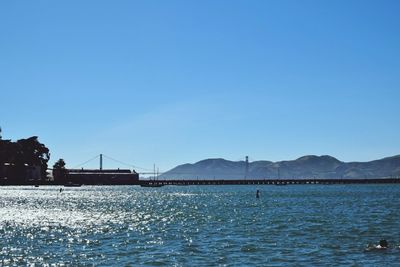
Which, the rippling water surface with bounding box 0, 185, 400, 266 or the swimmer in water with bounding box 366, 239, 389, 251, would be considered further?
the swimmer in water with bounding box 366, 239, 389, 251

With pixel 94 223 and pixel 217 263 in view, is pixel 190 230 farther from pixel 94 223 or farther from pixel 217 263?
pixel 217 263

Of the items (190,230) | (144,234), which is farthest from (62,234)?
(190,230)

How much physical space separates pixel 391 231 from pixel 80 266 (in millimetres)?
29955

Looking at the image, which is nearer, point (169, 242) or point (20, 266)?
point (20, 266)

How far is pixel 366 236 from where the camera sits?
47.4 metres

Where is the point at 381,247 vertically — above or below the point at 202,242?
below

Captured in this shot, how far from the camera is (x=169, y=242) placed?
4406 cm

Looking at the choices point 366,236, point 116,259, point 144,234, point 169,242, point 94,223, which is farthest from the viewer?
point 94,223

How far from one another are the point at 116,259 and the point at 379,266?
1514cm

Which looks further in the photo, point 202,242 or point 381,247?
point 202,242

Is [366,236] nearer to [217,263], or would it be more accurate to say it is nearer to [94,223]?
[217,263]

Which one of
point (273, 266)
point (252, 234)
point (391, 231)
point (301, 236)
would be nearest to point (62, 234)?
point (252, 234)

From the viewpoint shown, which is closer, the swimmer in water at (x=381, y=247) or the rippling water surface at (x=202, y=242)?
the rippling water surface at (x=202, y=242)

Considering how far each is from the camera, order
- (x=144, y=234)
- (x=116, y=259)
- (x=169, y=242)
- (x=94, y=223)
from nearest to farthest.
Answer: (x=116, y=259)
(x=169, y=242)
(x=144, y=234)
(x=94, y=223)
